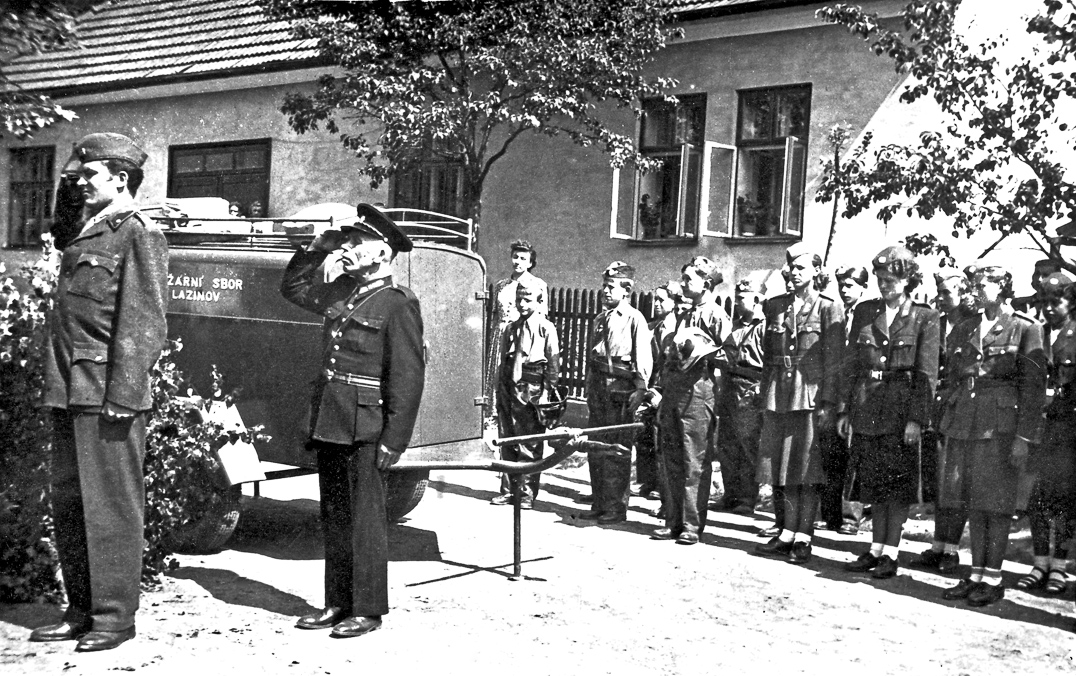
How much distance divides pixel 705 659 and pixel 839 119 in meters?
10.5

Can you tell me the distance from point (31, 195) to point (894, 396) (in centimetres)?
2085

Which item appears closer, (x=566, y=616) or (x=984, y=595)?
(x=566, y=616)

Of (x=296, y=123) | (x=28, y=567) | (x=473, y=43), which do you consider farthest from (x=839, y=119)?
(x=28, y=567)

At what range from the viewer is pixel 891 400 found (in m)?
8.05

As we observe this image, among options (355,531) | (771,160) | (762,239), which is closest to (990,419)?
(355,531)

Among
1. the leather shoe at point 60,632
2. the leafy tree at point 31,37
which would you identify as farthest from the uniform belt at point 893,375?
the leafy tree at point 31,37

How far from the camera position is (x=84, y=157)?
5.73m

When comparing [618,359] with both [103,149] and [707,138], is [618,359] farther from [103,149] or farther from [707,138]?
[707,138]

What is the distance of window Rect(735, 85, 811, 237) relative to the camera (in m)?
15.4

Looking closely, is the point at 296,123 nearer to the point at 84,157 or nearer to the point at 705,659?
the point at 84,157

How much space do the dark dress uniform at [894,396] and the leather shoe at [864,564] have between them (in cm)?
38

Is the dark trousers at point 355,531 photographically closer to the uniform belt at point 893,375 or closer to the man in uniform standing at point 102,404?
the man in uniform standing at point 102,404

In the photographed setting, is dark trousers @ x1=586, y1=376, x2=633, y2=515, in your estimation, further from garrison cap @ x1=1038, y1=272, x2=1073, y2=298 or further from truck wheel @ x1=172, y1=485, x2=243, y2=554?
garrison cap @ x1=1038, y1=272, x2=1073, y2=298

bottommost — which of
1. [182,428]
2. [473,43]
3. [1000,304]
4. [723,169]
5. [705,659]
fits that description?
[705,659]
